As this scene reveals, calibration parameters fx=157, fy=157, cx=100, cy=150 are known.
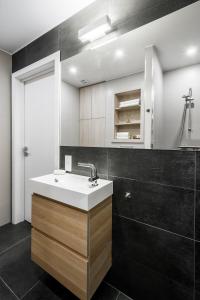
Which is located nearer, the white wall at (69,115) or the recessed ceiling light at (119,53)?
the recessed ceiling light at (119,53)

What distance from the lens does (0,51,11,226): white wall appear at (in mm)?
2014

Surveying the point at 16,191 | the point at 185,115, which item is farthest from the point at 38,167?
the point at 185,115

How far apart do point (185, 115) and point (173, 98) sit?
0.44 feet

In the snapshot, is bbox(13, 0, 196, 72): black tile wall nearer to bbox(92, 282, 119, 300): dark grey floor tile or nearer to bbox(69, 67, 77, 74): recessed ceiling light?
bbox(69, 67, 77, 74): recessed ceiling light

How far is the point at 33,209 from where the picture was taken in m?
1.23

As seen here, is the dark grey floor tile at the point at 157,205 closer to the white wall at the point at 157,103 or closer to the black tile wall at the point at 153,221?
the black tile wall at the point at 153,221

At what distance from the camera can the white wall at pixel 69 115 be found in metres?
1.45

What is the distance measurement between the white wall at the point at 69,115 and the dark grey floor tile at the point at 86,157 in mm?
68

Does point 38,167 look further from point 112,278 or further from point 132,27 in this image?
point 132,27

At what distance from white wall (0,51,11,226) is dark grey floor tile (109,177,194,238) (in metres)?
1.57

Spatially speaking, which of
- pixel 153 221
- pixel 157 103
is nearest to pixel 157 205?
pixel 153 221

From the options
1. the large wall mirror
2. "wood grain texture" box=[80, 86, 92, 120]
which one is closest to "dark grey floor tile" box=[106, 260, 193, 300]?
the large wall mirror

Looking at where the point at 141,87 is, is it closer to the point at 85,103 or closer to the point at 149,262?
the point at 85,103

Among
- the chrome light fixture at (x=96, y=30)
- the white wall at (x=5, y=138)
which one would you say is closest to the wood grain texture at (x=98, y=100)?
the chrome light fixture at (x=96, y=30)
